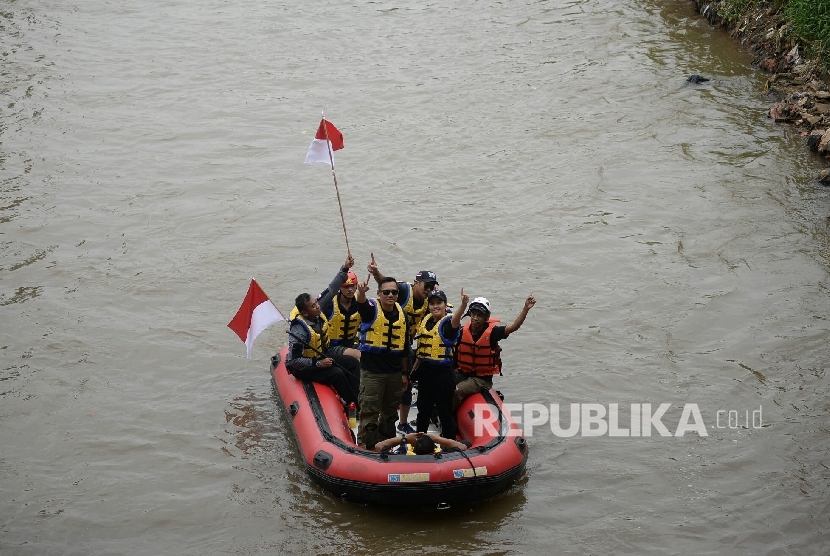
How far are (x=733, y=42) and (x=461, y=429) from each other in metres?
12.4

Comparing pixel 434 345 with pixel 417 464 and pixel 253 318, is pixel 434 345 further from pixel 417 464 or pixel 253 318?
pixel 253 318

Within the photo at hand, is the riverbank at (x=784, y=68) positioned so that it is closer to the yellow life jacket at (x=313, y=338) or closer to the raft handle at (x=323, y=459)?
the yellow life jacket at (x=313, y=338)

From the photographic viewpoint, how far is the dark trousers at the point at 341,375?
8.67 m

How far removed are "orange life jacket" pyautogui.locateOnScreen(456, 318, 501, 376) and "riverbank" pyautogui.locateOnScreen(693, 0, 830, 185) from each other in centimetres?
713

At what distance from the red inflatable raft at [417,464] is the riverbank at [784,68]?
7.58 metres

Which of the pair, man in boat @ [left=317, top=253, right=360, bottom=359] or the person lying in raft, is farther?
man in boat @ [left=317, top=253, right=360, bottom=359]

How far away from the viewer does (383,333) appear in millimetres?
7773

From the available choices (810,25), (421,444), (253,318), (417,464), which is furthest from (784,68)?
(417,464)

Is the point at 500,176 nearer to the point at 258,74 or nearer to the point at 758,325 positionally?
the point at 758,325

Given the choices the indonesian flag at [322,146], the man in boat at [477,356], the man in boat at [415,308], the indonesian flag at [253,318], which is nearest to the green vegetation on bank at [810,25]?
the indonesian flag at [322,146]

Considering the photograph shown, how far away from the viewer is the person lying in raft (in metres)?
7.63

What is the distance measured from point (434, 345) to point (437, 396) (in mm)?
489

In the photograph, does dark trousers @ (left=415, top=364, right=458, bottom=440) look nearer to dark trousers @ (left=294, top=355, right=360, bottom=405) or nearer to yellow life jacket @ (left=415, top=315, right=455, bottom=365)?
yellow life jacket @ (left=415, top=315, right=455, bottom=365)

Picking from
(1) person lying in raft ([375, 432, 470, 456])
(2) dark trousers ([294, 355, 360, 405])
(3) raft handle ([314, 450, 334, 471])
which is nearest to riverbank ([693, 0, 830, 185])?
(2) dark trousers ([294, 355, 360, 405])
